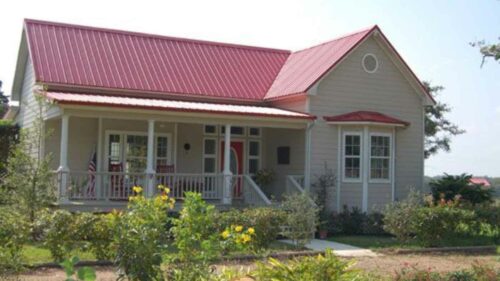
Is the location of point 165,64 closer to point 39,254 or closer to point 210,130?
point 210,130

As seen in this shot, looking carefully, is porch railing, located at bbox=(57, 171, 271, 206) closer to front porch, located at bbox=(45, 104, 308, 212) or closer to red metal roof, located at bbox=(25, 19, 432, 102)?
front porch, located at bbox=(45, 104, 308, 212)

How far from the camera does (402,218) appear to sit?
55.0 feet

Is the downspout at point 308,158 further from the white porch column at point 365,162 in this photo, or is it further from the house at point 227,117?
the white porch column at point 365,162

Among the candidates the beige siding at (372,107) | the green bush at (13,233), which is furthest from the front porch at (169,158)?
the green bush at (13,233)

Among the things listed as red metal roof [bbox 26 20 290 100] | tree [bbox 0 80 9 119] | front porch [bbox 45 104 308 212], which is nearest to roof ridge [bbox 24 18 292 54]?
red metal roof [bbox 26 20 290 100]

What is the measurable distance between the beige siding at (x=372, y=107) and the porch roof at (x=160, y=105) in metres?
1.11

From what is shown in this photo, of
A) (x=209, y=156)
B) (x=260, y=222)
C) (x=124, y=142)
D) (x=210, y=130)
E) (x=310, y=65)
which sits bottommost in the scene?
(x=260, y=222)

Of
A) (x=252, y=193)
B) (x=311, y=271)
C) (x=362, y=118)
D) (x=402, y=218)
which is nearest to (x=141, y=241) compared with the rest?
(x=311, y=271)

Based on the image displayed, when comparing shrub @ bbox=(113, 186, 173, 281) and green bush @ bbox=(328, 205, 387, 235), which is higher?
shrub @ bbox=(113, 186, 173, 281)

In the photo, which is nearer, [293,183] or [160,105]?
[160,105]

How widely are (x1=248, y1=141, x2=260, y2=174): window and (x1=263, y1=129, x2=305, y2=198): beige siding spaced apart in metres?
0.28

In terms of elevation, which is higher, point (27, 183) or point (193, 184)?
point (27, 183)

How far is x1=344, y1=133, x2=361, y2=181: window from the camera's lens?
842 inches

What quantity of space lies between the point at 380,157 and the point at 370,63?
11.1 ft
